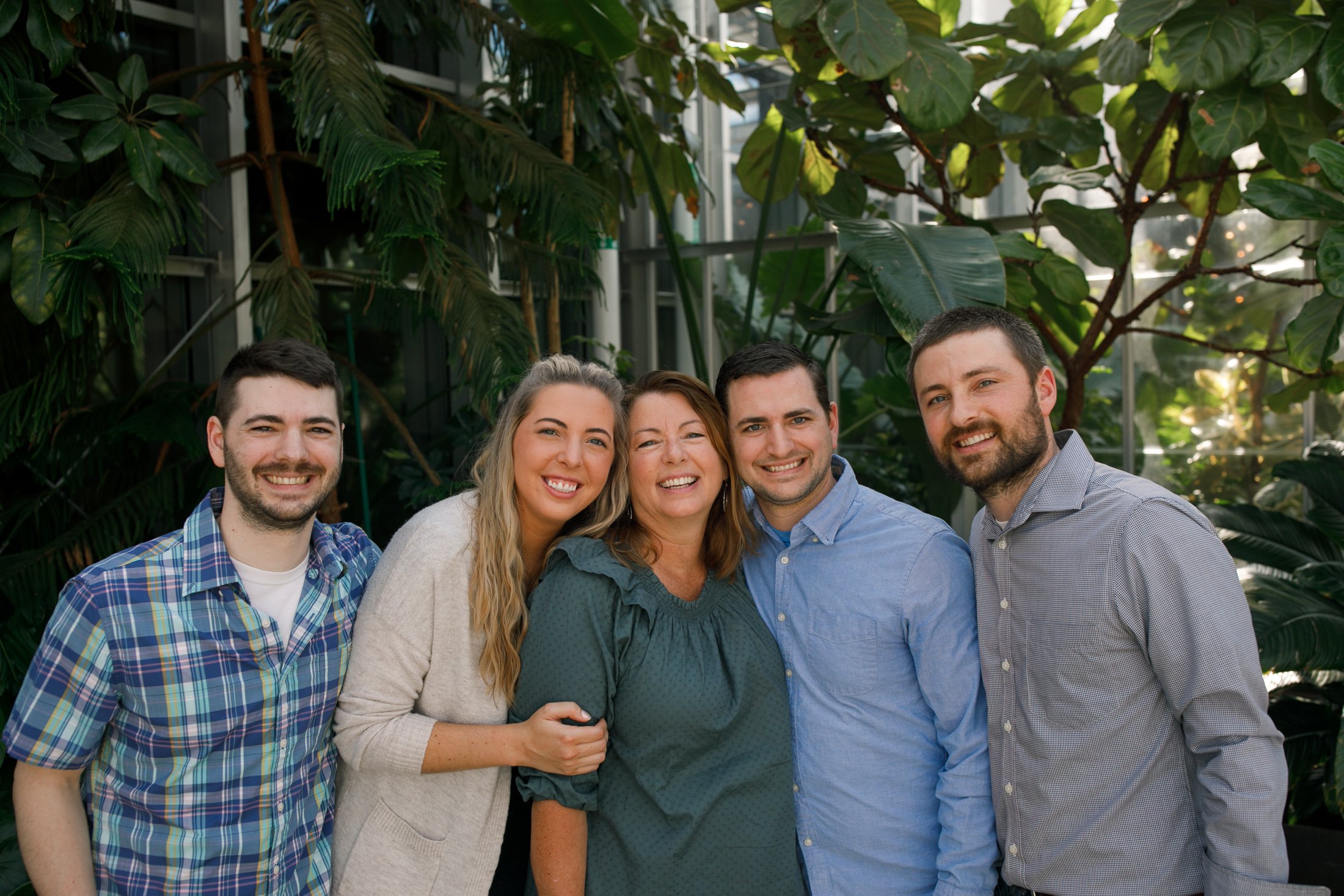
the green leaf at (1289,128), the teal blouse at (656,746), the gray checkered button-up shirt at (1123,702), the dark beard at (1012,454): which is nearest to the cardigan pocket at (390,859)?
the teal blouse at (656,746)

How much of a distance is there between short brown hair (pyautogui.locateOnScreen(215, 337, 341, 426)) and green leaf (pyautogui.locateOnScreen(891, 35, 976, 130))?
95.6 inches

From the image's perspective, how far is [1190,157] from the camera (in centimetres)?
454

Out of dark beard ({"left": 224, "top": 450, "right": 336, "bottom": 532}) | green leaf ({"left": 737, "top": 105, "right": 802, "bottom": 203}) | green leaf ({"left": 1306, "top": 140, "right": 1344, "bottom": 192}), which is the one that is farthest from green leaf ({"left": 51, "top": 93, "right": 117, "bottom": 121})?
green leaf ({"left": 1306, "top": 140, "right": 1344, "bottom": 192})

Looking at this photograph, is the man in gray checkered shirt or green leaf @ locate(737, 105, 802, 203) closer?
the man in gray checkered shirt

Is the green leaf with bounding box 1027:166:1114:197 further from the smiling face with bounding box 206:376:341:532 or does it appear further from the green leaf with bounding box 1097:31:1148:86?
the smiling face with bounding box 206:376:341:532

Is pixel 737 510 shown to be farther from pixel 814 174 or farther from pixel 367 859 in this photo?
pixel 814 174

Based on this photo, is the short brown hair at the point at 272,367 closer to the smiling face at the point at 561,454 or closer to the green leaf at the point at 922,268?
the smiling face at the point at 561,454

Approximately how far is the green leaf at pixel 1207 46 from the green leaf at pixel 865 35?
929mm

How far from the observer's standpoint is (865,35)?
344cm

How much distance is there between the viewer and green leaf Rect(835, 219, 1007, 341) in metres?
2.74

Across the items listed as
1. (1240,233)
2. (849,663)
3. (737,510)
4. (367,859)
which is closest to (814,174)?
(1240,233)

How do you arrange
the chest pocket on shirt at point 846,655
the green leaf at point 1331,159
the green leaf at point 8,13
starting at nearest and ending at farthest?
the chest pocket on shirt at point 846,655 → the green leaf at point 8,13 → the green leaf at point 1331,159

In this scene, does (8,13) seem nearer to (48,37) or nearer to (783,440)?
(48,37)

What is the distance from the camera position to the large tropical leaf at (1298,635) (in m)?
3.26
